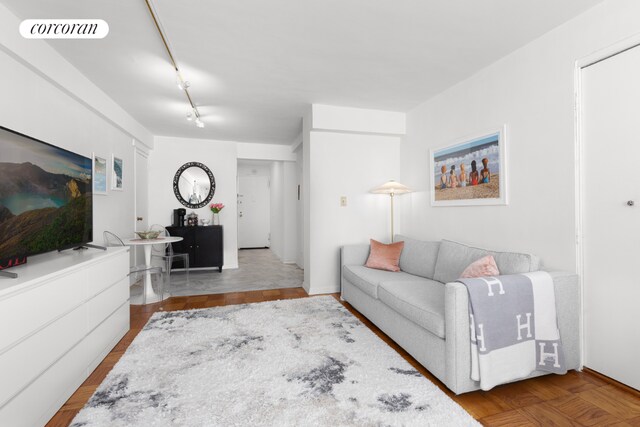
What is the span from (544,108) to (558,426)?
2.24m

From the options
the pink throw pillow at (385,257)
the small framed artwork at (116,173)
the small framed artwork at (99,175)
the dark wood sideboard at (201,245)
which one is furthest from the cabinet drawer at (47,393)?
the dark wood sideboard at (201,245)

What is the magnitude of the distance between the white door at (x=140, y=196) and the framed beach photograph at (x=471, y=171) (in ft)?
15.2

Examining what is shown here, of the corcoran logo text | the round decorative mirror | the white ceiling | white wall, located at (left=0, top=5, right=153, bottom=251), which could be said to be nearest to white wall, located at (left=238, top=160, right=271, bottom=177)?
the round decorative mirror

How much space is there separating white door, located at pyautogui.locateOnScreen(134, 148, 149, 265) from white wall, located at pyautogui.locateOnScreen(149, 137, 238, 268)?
0.60 feet

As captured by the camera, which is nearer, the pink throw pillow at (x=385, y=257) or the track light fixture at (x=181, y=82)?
the track light fixture at (x=181, y=82)

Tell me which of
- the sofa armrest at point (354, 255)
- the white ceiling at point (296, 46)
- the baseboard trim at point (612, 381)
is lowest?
the baseboard trim at point (612, 381)

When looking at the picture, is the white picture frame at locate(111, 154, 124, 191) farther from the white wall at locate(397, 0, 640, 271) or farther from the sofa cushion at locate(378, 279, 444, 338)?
the white wall at locate(397, 0, 640, 271)

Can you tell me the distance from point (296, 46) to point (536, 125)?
2.15m

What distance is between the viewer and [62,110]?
9.27 ft

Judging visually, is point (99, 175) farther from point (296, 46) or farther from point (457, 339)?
point (457, 339)

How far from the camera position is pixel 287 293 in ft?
13.9

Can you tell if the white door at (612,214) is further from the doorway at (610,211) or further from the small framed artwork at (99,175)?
the small framed artwork at (99,175)

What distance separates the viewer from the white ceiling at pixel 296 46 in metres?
2.08

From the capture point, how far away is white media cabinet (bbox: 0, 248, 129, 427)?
140cm
